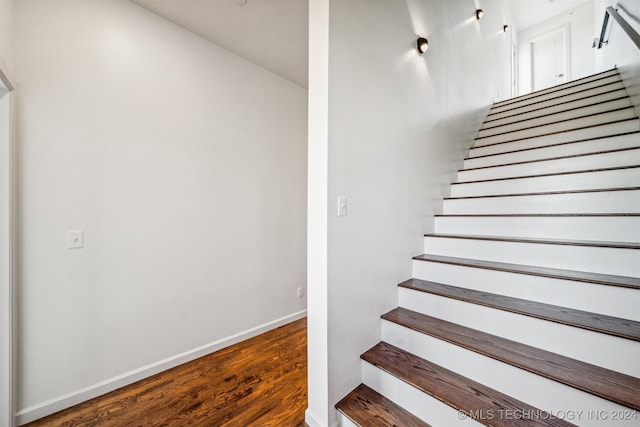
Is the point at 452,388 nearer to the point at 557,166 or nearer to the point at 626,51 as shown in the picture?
the point at 557,166

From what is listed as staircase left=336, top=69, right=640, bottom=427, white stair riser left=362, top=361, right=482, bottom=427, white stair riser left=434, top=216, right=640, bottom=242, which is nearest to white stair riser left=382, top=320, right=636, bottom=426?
staircase left=336, top=69, right=640, bottom=427

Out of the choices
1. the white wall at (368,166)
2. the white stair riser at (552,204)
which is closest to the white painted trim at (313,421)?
the white wall at (368,166)

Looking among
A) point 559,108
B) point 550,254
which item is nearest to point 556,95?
point 559,108

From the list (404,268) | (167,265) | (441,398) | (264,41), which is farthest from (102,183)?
→ (441,398)

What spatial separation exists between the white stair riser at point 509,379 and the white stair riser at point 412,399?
0.19m

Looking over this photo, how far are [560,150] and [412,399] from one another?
259 cm

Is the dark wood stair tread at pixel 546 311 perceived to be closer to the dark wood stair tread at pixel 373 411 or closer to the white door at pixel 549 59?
the dark wood stair tread at pixel 373 411

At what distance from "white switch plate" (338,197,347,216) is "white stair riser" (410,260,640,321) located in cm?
81

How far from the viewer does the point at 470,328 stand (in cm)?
149

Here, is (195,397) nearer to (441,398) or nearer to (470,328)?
(441,398)

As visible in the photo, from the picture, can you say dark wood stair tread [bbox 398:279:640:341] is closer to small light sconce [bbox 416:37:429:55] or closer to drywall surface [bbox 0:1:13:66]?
small light sconce [bbox 416:37:429:55]

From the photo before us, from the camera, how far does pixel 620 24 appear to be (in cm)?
201

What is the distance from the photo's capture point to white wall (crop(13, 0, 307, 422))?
1524 mm

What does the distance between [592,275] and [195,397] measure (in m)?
2.51
